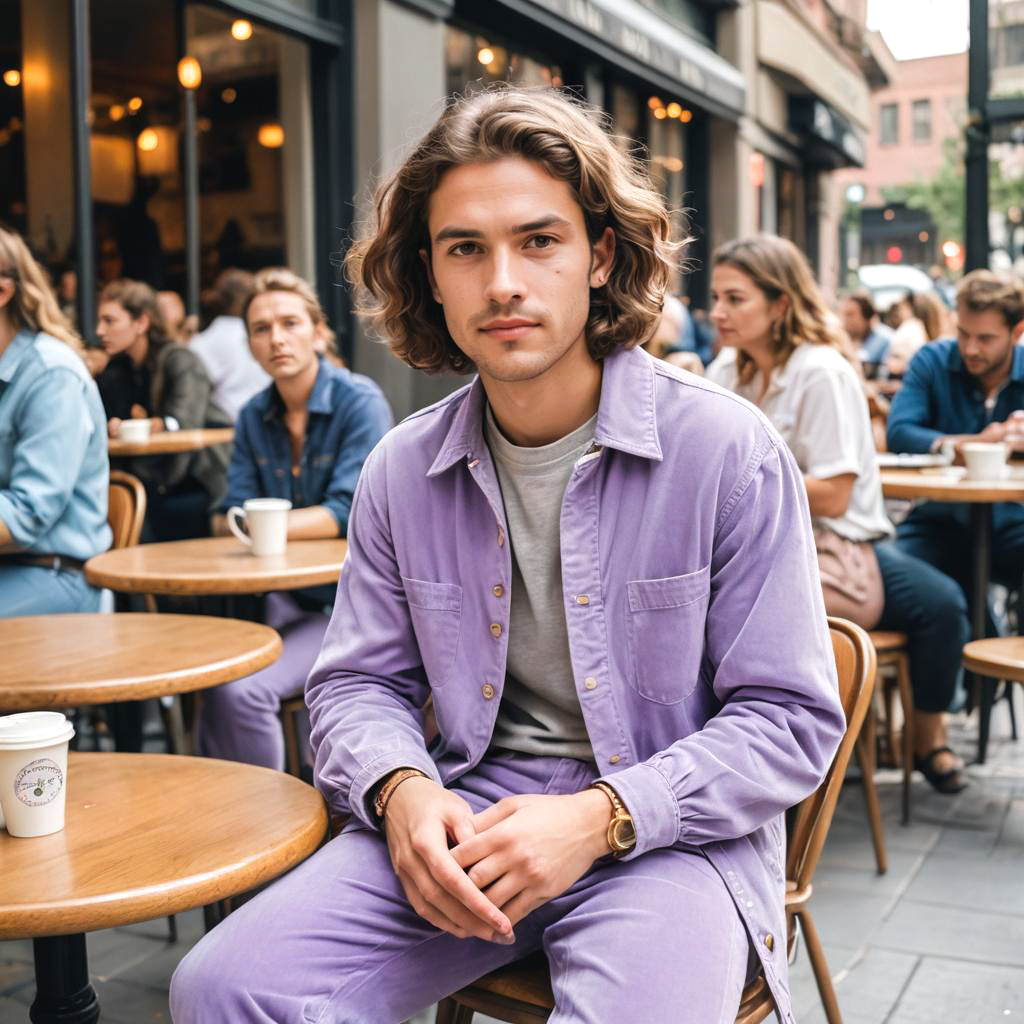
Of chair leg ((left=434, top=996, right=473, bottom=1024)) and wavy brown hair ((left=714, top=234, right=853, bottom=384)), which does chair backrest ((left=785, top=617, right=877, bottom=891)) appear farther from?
wavy brown hair ((left=714, top=234, right=853, bottom=384))

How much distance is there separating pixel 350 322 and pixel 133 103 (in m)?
3.23

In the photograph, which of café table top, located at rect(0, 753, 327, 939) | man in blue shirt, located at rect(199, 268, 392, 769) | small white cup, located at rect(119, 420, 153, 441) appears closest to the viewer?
café table top, located at rect(0, 753, 327, 939)

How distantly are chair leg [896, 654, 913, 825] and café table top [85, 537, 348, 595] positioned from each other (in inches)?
72.9

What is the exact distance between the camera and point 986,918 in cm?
337

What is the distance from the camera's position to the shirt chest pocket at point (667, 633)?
1.80m

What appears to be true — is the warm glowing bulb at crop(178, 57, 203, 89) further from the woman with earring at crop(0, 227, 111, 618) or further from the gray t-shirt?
the gray t-shirt

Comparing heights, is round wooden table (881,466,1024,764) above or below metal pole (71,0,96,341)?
below

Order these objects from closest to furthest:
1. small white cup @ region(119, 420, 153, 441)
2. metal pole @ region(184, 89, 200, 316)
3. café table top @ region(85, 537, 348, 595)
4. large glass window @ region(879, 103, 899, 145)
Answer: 1. café table top @ region(85, 537, 348, 595)
2. small white cup @ region(119, 420, 153, 441)
3. metal pole @ region(184, 89, 200, 316)
4. large glass window @ region(879, 103, 899, 145)

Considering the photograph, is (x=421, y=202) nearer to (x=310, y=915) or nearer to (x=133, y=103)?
(x=310, y=915)

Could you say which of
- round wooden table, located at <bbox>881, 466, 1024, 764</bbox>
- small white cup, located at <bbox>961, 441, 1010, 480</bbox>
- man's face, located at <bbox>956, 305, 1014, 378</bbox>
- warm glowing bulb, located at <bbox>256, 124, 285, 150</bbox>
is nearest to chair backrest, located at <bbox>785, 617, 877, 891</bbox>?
round wooden table, located at <bbox>881, 466, 1024, 764</bbox>

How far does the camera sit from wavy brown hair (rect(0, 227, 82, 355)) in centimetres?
359

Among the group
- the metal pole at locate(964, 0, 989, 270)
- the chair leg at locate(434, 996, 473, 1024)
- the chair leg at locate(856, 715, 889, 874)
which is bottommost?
the chair leg at locate(856, 715, 889, 874)

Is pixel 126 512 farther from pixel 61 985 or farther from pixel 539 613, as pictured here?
pixel 539 613

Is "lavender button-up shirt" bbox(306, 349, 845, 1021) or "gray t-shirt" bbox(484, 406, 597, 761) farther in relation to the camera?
"gray t-shirt" bbox(484, 406, 597, 761)
